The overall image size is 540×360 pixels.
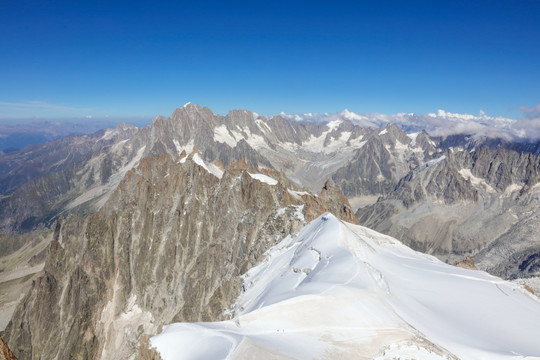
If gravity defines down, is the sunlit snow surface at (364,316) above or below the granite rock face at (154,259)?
above

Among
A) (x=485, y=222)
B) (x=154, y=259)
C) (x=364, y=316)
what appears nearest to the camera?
(x=364, y=316)

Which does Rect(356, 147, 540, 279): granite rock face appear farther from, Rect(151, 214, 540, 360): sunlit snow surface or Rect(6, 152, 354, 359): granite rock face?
Rect(151, 214, 540, 360): sunlit snow surface

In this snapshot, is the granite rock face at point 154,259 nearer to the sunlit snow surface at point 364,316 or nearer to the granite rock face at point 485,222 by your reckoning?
the sunlit snow surface at point 364,316

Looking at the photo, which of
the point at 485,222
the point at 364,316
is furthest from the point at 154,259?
the point at 485,222

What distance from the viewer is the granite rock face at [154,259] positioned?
261ft

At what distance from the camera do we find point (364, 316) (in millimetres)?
29047

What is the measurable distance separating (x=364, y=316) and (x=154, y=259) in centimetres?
8614

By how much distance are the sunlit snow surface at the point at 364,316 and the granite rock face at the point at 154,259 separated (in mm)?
24501

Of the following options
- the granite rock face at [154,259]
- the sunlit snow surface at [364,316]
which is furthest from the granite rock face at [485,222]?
the sunlit snow surface at [364,316]

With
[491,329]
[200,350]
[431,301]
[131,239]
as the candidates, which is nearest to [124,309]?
[131,239]

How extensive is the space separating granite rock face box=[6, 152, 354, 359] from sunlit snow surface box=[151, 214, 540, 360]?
24.5 meters

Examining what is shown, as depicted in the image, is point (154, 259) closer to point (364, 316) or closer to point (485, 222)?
point (364, 316)

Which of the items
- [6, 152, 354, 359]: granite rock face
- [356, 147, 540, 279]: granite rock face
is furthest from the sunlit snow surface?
[356, 147, 540, 279]: granite rock face

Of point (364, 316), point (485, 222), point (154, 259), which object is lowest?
point (154, 259)
